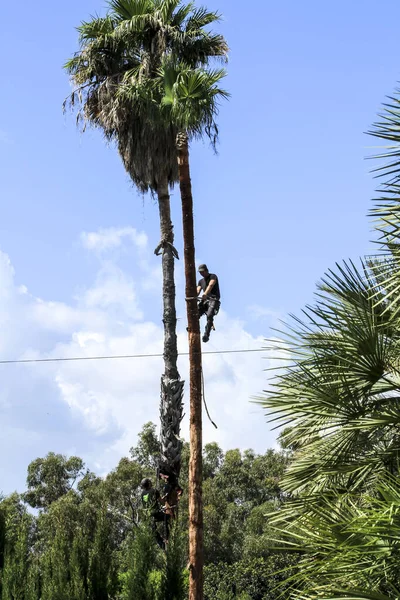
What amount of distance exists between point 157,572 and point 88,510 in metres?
24.9

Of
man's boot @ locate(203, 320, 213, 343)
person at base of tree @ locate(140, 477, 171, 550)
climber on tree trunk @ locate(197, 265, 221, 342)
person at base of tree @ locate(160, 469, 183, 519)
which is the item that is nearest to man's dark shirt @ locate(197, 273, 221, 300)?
A: climber on tree trunk @ locate(197, 265, 221, 342)

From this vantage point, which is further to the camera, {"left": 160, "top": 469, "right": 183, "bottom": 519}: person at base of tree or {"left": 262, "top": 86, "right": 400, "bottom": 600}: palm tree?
{"left": 160, "top": 469, "right": 183, "bottom": 519}: person at base of tree

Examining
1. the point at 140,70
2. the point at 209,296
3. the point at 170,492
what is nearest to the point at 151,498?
the point at 170,492

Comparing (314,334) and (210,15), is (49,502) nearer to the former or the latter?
(210,15)

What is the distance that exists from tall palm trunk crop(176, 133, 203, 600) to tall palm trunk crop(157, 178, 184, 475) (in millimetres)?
3504

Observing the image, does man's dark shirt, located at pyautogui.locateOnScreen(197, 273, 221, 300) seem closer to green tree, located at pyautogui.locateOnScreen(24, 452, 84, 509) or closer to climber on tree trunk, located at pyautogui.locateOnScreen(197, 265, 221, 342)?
climber on tree trunk, located at pyautogui.locateOnScreen(197, 265, 221, 342)

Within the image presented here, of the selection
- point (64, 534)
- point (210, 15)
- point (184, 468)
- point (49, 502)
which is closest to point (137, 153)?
point (210, 15)

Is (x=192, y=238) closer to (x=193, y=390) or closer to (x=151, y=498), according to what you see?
(x=193, y=390)

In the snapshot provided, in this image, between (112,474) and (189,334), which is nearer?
(189,334)

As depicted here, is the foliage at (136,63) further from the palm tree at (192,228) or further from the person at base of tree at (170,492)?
the person at base of tree at (170,492)

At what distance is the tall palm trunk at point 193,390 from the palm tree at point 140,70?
12.6ft

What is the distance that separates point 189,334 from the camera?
13.5 metres

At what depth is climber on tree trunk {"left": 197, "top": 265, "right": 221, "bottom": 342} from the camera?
563 inches

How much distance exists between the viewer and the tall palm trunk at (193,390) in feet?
40.9
